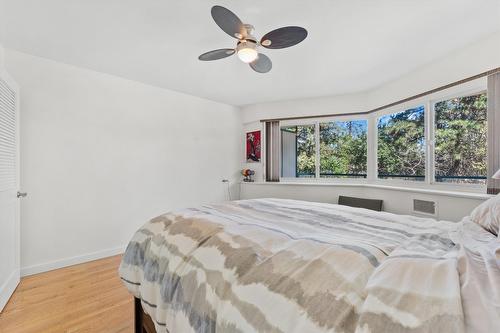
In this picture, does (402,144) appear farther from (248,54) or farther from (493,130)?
(248,54)

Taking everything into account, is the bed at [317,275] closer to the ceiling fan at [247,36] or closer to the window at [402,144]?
the ceiling fan at [247,36]

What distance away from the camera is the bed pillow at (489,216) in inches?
43.0

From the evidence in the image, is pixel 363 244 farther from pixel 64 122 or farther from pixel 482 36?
pixel 64 122

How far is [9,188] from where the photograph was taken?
6.63ft

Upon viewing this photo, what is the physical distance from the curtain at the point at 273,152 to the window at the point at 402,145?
1636 millimetres

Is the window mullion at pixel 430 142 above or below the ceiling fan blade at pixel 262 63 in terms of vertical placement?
below

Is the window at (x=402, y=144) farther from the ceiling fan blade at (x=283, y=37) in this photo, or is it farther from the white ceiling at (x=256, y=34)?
the ceiling fan blade at (x=283, y=37)

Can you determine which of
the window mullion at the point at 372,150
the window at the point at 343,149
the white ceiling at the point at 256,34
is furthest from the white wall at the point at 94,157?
the window mullion at the point at 372,150

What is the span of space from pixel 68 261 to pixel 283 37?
10.6 ft

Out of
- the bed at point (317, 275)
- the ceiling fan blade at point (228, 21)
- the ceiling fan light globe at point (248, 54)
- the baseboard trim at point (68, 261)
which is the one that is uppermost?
the ceiling fan blade at point (228, 21)

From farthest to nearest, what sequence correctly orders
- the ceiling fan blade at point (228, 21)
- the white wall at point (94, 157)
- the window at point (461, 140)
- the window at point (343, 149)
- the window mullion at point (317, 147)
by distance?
the window mullion at point (317, 147) → the window at point (343, 149) → the white wall at point (94, 157) → the window at point (461, 140) → the ceiling fan blade at point (228, 21)

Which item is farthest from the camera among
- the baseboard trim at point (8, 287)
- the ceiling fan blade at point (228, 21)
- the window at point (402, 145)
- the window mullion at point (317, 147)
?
the window mullion at point (317, 147)

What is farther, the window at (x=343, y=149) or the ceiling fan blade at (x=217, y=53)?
the window at (x=343, y=149)

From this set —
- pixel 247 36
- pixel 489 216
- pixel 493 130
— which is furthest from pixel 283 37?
pixel 493 130
